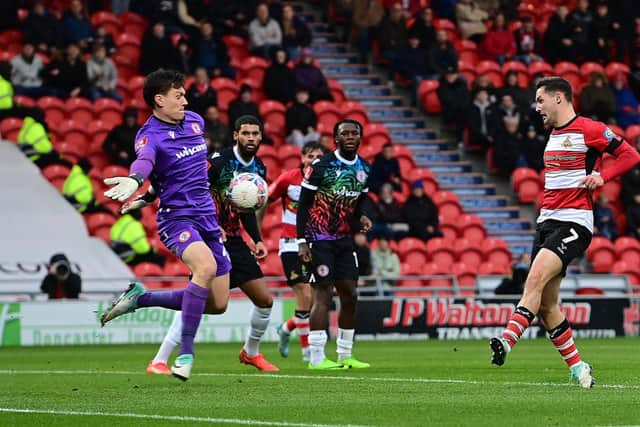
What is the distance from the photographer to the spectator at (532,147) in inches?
1110

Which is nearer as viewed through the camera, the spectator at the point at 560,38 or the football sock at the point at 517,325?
the football sock at the point at 517,325

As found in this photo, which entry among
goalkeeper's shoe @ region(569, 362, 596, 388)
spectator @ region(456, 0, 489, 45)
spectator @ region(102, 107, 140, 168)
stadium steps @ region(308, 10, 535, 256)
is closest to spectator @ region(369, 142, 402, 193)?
stadium steps @ region(308, 10, 535, 256)

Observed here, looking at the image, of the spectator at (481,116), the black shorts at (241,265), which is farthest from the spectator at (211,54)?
the black shorts at (241,265)

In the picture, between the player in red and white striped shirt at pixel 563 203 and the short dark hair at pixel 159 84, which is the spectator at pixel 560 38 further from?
the short dark hair at pixel 159 84

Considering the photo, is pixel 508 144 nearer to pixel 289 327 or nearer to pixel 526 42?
pixel 526 42

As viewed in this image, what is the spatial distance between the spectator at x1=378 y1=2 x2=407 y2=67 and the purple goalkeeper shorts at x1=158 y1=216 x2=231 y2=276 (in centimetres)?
1898

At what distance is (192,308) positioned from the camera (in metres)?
11.0

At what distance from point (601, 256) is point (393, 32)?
6875mm

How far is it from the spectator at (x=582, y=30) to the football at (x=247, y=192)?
1976 centimetres

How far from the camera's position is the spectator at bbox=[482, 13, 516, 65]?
103ft

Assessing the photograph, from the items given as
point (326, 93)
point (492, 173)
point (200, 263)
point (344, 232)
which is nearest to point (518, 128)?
point (492, 173)

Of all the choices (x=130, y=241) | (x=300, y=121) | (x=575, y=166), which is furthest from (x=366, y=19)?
(x=575, y=166)

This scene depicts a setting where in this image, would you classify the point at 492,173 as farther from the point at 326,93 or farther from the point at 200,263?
the point at 200,263

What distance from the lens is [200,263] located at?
10852 millimetres
